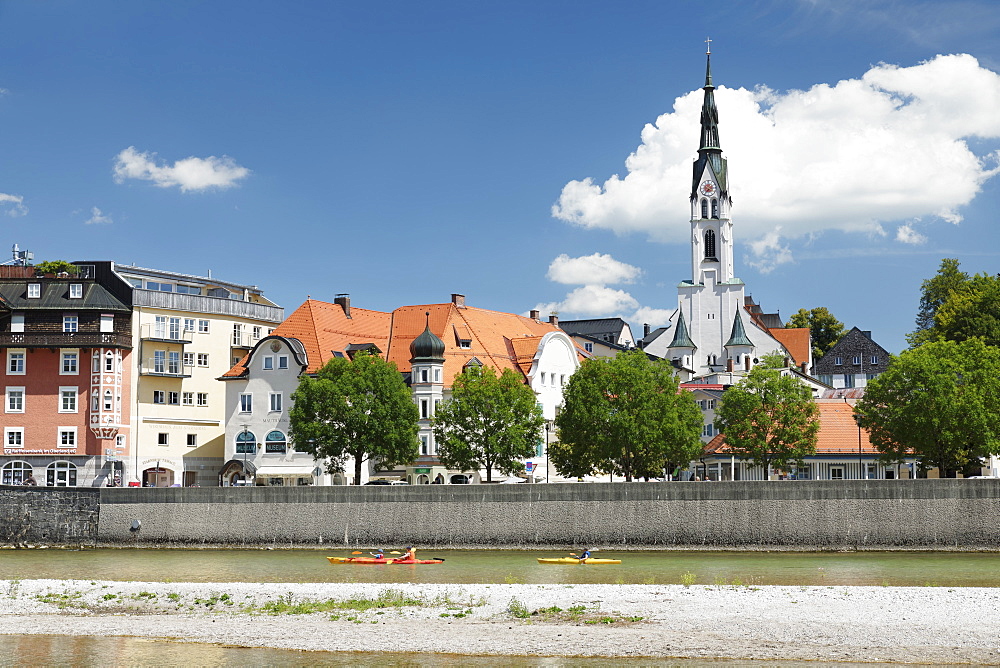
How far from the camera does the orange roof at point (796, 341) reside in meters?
185

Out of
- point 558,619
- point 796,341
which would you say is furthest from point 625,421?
point 796,341

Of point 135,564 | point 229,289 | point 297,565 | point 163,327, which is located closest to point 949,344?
point 297,565

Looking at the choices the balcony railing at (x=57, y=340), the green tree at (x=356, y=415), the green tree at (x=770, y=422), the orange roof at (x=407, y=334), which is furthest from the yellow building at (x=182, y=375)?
the green tree at (x=770, y=422)

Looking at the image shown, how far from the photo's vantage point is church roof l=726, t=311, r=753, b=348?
17961 centimetres

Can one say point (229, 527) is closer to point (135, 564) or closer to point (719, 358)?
point (135, 564)

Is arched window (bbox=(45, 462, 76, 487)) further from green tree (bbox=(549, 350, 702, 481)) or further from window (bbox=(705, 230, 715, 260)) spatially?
window (bbox=(705, 230, 715, 260))

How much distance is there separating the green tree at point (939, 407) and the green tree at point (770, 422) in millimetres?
3537

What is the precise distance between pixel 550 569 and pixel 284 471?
4415cm

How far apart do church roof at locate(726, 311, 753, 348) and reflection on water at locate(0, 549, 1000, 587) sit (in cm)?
12169

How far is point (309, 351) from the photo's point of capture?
309 ft

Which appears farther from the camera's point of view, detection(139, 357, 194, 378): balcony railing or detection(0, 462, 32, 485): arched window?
detection(139, 357, 194, 378): balcony railing

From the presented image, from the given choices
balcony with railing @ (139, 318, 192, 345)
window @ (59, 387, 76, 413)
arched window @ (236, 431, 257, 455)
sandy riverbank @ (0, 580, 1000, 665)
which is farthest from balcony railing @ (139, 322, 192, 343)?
sandy riverbank @ (0, 580, 1000, 665)

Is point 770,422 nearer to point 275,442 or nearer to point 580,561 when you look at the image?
point 580,561

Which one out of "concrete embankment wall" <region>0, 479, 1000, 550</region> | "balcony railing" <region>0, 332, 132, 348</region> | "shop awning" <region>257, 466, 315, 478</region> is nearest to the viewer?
"concrete embankment wall" <region>0, 479, 1000, 550</region>
